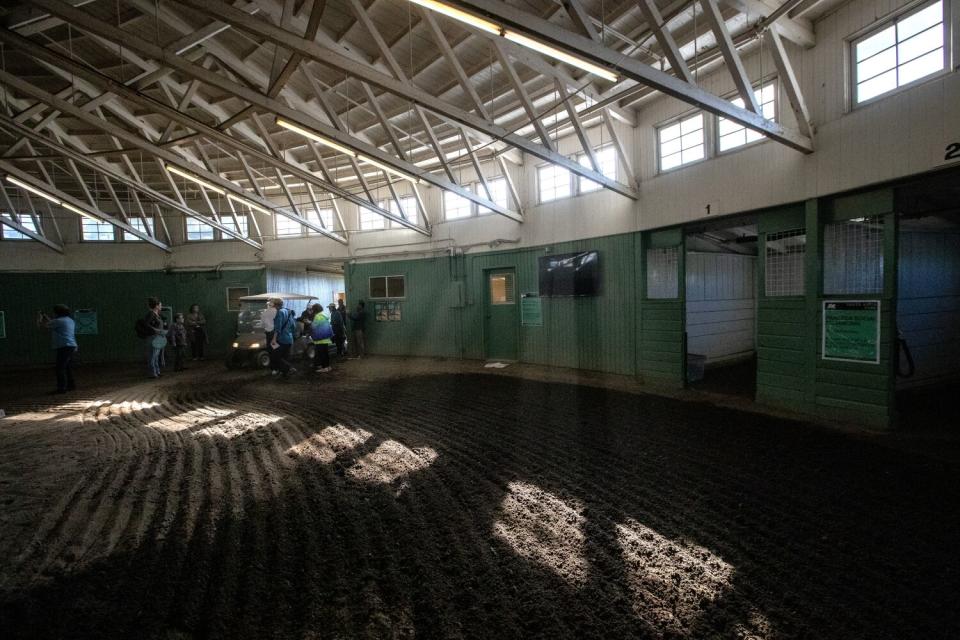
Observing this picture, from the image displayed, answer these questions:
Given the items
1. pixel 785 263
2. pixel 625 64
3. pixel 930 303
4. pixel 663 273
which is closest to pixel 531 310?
pixel 663 273

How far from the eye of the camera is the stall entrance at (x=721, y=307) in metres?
8.90

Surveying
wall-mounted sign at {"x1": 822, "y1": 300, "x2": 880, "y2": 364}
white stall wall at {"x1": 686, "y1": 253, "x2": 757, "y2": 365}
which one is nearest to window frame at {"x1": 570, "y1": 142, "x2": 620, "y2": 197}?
white stall wall at {"x1": 686, "y1": 253, "x2": 757, "y2": 365}

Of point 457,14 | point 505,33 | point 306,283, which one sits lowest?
point 306,283

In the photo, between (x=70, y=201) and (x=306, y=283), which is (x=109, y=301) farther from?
(x=306, y=283)

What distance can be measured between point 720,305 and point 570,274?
12.5ft

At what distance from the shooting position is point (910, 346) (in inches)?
308

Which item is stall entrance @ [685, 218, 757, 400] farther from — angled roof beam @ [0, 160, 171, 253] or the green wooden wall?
angled roof beam @ [0, 160, 171, 253]

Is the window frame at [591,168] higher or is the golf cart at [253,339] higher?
the window frame at [591,168]

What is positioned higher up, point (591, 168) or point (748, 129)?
point (591, 168)

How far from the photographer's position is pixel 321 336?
429 inches

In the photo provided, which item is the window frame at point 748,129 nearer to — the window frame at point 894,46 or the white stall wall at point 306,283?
the window frame at point 894,46

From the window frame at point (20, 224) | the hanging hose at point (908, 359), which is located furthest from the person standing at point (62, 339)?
the hanging hose at point (908, 359)

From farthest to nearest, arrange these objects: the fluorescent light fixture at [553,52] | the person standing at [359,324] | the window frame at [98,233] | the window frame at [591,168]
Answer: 1. the window frame at [98,233]
2. the person standing at [359,324]
3. the window frame at [591,168]
4. the fluorescent light fixture at [553,52]

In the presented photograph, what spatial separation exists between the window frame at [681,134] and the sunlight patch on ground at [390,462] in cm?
699
